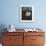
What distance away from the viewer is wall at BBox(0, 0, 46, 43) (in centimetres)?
394

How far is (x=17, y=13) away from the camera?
3.97 meters

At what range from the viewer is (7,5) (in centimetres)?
395

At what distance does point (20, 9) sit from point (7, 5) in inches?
17.2

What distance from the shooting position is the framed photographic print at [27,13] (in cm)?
394

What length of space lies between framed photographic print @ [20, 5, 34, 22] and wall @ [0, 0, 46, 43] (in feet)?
0.33

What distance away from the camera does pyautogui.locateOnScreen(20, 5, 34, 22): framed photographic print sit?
12.9ft

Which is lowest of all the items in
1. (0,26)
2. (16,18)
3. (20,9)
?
(0,26)

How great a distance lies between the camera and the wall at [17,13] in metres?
3.94

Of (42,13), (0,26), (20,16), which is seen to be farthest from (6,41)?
(42,13)

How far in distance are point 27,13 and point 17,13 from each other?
1.06 ft

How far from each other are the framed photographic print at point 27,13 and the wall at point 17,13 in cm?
10

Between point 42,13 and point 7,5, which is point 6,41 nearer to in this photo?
point 7,5

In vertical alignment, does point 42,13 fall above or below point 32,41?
above

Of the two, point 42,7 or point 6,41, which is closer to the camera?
point 6,41
